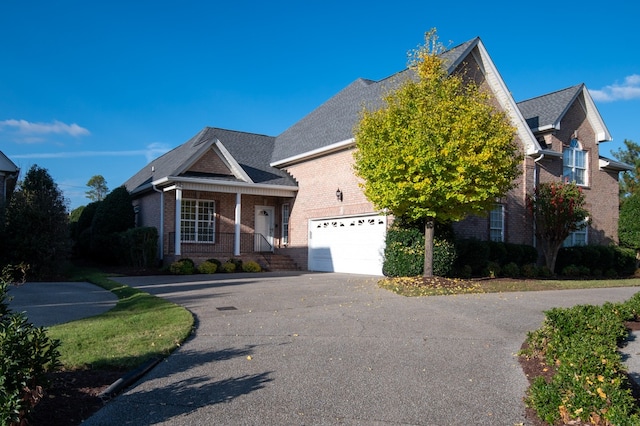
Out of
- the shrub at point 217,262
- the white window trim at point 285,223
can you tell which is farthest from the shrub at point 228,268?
the white window trim at point 285,223

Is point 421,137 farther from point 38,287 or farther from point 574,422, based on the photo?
point 38,287

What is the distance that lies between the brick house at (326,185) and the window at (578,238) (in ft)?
0.35

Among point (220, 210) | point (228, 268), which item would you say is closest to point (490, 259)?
point (228, 268)

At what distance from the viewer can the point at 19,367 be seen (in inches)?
161

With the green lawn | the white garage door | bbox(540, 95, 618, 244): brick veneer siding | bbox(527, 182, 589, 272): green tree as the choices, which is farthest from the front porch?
bbox(540, 95, 618, 244): brick veneer siding

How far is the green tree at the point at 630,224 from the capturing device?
77.5 ft

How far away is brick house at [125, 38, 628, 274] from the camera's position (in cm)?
1962

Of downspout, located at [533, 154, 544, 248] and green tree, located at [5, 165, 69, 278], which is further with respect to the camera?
downspout, located at [533, 154, 544, 248]

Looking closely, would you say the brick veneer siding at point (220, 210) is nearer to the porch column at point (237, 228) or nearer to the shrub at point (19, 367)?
the porch column at point (237, 228)

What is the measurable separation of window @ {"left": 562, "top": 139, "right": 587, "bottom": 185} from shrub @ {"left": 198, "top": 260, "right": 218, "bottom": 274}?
15.4 meters

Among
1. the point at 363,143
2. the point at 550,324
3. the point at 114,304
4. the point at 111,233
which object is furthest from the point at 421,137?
the point at 111,233

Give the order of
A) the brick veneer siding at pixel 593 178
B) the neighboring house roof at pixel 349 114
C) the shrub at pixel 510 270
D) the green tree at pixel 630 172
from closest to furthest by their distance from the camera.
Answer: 1. the shrub at pixel 510 270
2. the neighboring house roof at pixel 349 114
3. the brick veneer siding at pixel 593 178
4. the green tree at pixel 630 172

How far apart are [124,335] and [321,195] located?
14.1 m

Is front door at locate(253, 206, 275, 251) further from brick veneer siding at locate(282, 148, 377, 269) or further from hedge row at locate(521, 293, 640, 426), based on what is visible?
hedge row at locate(521, 293, 640, 426)
